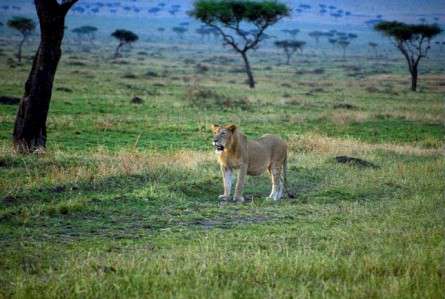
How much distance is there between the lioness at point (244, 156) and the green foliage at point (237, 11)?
134 ft

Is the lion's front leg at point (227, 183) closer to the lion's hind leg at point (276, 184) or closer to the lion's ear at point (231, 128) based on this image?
the lion's ear at point (231, 128)

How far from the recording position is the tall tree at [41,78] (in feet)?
57.0

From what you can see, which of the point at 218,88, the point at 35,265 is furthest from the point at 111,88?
the point at 35,265

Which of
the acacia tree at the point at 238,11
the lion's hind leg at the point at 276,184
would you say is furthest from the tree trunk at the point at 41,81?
the acacia tree at the point at 238,11

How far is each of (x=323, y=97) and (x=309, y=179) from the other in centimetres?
2768

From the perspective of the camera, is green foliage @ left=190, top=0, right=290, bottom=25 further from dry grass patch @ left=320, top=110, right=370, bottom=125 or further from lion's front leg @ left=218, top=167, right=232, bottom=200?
lion's front leg @ left=218, top=167, right=232, bottom=200

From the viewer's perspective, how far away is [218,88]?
45.9m

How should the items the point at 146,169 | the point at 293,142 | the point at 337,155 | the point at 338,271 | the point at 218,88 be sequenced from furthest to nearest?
the point at 218,88, the point at 293,142, the point at 337,155, the point at 146,169, the point at 338,271

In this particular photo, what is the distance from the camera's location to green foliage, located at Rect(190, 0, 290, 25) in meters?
53.9

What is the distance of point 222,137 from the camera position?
42.0 feet

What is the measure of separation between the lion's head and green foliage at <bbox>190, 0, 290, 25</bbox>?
137 ft

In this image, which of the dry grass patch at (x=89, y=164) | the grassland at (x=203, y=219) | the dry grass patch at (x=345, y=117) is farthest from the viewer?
the dry grass patch at (x=345, y=117)

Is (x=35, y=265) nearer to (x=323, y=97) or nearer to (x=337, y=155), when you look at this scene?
(x=337, y=155)

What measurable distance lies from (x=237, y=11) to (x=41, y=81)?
38.8 m
